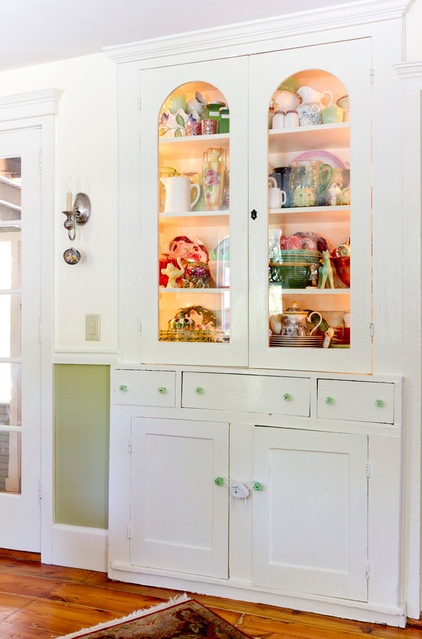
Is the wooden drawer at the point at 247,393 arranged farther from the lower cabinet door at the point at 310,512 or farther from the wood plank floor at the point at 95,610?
the wood plank floor at the point at 95,610

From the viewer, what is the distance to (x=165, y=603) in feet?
7.90

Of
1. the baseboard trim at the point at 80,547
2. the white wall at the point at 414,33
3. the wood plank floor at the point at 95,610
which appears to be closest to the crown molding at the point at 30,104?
the white wall at the point at 414,33

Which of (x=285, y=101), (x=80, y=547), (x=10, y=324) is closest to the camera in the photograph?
(x=285, y=101)

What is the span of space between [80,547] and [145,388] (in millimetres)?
850

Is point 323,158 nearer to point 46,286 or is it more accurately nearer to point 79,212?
point 79,212

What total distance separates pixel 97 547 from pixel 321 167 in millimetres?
1950

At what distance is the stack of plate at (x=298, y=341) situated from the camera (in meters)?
2.42

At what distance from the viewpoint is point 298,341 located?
2.45 metres

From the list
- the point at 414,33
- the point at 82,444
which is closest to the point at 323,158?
the point at 414,33

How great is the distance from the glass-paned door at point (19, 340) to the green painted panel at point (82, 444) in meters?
0.13

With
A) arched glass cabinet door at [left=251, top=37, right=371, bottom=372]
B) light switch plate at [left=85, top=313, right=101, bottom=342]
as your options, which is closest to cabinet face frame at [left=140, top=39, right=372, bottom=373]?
arched glass cabinet door at [left=251, top=37, right=371, bottom=372]

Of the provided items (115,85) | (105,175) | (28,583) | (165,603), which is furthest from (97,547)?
(115,85)

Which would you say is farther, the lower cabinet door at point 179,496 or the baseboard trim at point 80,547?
the baseboard trim at point 80,547

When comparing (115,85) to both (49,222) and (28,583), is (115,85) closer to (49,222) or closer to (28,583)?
(49,222)
